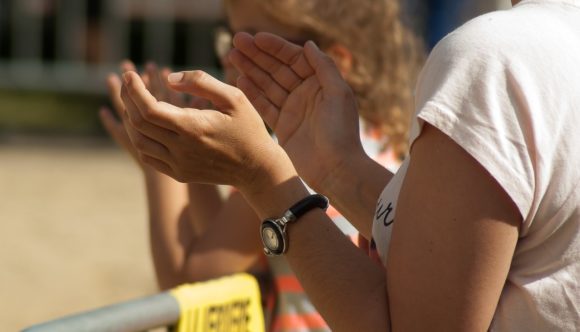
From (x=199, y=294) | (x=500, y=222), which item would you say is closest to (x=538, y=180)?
(x=500, y=222)

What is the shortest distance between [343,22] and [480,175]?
1.78 m

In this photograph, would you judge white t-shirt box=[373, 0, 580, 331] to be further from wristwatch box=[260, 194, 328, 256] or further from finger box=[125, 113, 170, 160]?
finger box=[125, 113, 170, 160]

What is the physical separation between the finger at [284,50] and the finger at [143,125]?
15.2 inches

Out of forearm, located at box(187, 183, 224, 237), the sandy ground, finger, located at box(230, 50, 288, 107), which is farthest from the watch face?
the sandy ground

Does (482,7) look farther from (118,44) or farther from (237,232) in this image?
(237,232)

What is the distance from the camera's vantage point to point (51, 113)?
9.52 metres

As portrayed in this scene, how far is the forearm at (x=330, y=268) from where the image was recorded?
5.34ft

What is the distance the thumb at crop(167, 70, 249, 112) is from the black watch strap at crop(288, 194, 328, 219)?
0.57 ft

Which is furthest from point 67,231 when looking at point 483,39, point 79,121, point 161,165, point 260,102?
point 483,39

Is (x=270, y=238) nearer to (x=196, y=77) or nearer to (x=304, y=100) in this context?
(x=196, y=77)

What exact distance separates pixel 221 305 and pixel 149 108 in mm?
961

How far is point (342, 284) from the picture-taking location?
1655 mm

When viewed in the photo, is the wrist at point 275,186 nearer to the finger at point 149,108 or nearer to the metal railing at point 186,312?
the finger at point 149,108

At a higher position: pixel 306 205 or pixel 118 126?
pixel 306 205
